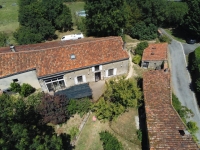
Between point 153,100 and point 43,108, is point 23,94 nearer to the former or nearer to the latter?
point 43,108

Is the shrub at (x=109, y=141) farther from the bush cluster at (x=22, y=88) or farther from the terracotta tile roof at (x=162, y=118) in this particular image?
the bush cluster at (x=22, y=88)

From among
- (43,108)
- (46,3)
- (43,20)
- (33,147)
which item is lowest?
(43,108)

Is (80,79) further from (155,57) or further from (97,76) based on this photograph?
(155,57)

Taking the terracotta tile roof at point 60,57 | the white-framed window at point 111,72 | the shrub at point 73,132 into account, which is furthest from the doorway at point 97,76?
the shrub at point 73,132

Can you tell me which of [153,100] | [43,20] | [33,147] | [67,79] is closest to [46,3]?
[43,20]

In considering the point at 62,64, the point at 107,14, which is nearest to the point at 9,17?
the point at 107,14
